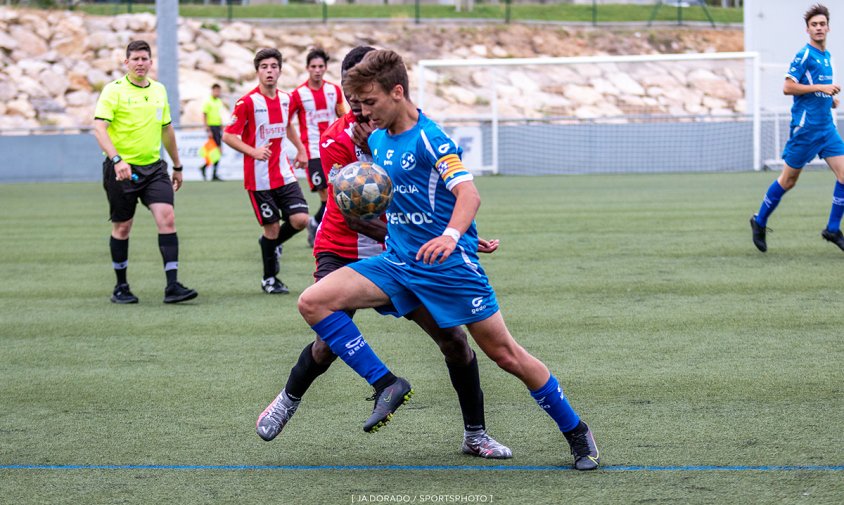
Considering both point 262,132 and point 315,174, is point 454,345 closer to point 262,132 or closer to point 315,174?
point 262,132

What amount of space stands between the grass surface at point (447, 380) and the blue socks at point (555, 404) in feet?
0.72

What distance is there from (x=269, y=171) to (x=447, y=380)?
4.10 m

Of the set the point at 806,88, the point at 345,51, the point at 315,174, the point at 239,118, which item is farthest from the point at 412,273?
the point at 345,51

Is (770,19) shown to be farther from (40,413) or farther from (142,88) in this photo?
(40,413)

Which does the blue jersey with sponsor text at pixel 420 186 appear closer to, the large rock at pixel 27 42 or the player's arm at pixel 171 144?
the player's arm at pixel 171 144

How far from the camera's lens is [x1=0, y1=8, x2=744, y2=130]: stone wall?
35062 millimetres

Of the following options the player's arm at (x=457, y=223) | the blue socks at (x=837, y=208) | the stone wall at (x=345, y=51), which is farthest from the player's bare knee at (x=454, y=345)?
the stone wall at (x=345, y=51)

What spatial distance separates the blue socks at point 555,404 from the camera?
4.77 m

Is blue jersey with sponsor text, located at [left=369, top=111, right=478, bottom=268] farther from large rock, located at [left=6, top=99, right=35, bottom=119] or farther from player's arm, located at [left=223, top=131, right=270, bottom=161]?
large rock, located at [left=6, top=99, right=35, bottom=119]

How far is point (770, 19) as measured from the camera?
97.3 ft

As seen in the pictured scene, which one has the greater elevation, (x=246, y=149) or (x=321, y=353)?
(x=246, y=149)

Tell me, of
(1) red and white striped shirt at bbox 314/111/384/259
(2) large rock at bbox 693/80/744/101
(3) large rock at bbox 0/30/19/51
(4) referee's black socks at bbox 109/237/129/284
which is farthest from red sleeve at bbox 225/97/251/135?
(3) large rock at bbox 0/30/19/51

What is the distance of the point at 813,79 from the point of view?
10.9 m

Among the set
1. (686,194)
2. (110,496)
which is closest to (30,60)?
(686,194)
